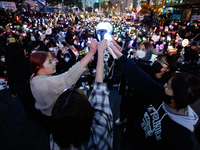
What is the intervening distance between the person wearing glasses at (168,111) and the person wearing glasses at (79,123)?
59 cm

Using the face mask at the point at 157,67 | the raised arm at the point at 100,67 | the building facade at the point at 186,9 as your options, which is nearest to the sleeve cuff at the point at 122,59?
the raised arm at the point at 100,67

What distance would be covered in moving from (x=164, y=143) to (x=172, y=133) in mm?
145

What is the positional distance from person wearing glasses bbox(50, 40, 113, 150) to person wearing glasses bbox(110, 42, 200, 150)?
0.59 metres

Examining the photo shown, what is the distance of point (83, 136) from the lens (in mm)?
805

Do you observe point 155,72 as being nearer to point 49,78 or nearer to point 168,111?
point 168,111

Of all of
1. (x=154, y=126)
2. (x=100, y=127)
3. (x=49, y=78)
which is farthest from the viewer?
(x=49, y=78)

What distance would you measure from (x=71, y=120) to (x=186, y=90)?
104cm

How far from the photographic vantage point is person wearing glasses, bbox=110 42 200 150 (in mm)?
983

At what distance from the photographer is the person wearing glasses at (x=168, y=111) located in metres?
0.98

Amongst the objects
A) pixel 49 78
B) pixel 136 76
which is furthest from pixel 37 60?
pixel 136 76

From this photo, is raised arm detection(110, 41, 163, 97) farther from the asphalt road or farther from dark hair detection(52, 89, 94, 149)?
the asphalt road

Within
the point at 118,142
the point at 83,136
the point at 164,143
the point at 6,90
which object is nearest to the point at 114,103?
the point at 118,142

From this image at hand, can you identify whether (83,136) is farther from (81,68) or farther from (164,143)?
(164,143)

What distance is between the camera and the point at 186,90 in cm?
99
